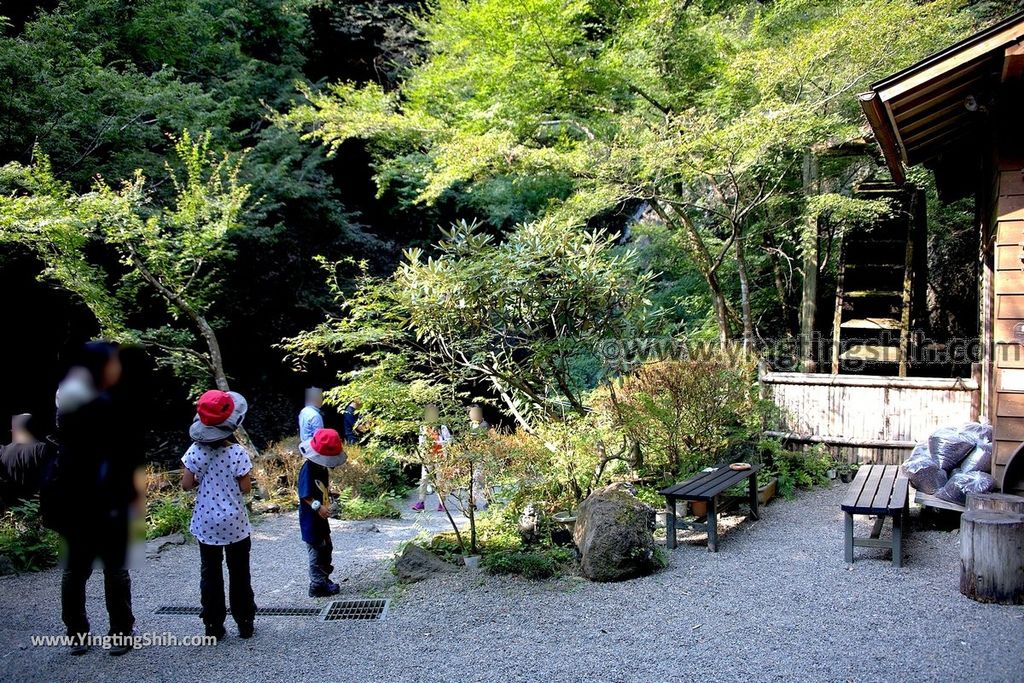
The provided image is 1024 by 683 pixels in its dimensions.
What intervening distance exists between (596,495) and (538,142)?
8.55m

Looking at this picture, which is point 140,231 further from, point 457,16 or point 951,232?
point 951,232

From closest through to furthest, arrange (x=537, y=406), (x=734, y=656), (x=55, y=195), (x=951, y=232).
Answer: (x=734, y=656), (x=537, y=406), (x=55, y=195), (x=951, y=232)

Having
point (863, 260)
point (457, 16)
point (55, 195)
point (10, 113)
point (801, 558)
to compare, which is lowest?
point (801, 558)

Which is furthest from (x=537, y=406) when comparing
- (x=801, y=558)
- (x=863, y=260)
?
(x=863, y=260)

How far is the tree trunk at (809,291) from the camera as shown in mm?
13642

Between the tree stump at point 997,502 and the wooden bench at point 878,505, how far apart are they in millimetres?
510

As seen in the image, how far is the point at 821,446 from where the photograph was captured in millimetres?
10227

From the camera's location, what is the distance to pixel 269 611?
18.4 ft

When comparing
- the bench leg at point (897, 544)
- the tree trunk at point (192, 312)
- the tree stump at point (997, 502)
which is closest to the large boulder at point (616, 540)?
the bench leg at point (897, 544)

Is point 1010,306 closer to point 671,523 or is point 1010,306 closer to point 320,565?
point 671,523

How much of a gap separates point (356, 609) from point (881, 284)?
41.8ft

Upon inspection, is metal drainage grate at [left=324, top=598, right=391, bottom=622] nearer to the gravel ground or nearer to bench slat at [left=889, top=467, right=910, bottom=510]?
the gravel ground

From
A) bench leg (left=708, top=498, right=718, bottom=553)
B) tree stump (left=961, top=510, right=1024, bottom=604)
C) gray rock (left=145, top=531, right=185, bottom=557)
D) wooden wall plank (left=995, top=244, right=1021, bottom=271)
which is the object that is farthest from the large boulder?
gray rock (left=145, top=531, right=185, bottom=557)

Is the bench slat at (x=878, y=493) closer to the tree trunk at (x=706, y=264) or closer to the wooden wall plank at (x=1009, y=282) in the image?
the wooden wall plank at (x=1009, y=282)
